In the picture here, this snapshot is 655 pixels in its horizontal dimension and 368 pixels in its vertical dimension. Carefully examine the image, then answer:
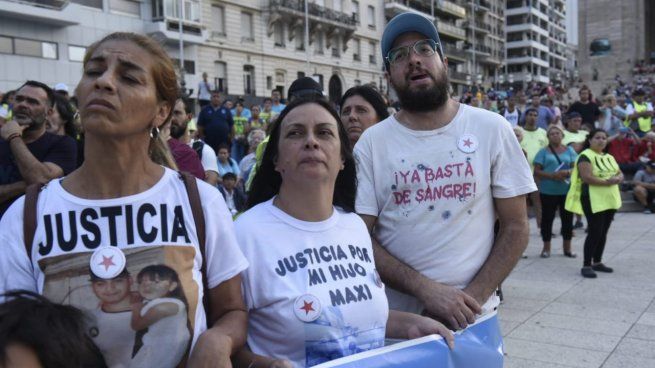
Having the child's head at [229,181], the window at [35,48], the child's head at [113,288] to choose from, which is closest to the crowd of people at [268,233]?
the child's head at [113,288]

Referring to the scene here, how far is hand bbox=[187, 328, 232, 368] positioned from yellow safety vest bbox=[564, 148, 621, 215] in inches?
282

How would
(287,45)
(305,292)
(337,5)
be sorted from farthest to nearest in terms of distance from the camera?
(337,5) < (287,45) < (305,292)

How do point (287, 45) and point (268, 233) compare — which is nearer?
point (268, 233)

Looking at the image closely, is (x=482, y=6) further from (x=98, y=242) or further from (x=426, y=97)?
(x=98, y=242)

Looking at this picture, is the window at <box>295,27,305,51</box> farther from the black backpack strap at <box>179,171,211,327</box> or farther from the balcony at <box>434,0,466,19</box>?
the black backpack strap at <box>179,171,211,327</box>

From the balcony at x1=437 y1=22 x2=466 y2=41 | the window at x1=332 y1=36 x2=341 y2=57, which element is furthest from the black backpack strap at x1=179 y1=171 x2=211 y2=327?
the balcony at x1=437 y1=22 x2=466 y2=41

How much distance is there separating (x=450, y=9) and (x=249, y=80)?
35.2 meters

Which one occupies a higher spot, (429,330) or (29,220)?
(29,220)

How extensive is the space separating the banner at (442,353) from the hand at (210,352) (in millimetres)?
345

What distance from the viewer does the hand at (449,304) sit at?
2.38 m

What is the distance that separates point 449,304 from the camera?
241 centimetres

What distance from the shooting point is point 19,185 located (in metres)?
3.79

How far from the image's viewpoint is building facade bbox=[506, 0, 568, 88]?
87750mm

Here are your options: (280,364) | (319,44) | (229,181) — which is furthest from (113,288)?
(319,44)
